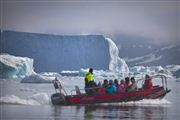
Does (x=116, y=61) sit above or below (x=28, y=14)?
A: below

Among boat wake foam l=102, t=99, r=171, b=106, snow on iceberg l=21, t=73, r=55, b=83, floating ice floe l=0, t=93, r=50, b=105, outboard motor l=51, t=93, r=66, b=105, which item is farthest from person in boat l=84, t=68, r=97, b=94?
snow on iceberg l=21, t=73, r=55, b=83

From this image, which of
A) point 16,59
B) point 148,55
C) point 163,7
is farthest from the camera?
point 16,59

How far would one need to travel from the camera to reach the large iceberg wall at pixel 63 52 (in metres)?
10.9

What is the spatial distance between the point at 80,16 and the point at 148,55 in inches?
72.3

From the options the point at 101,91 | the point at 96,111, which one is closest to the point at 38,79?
the point at 101,91

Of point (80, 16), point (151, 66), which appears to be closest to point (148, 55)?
point (151, 66)

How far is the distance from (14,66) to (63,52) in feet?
7.76

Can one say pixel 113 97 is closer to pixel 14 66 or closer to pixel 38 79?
pixel 38 79

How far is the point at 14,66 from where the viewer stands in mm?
13844

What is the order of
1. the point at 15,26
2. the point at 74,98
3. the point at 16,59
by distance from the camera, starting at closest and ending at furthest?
1. the point at 74,98
2. the point at 15,26
3. the point at 16,59

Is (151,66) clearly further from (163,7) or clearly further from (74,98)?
(74,98)

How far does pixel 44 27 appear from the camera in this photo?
10.4 metres

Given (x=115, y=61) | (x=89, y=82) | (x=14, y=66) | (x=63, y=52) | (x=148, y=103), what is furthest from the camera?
(x=14, y=66)

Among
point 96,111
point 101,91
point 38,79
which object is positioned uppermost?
point 38,79
